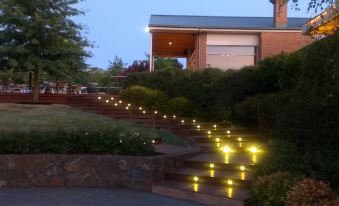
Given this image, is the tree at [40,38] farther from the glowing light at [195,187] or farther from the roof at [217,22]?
the glowing light at [195,187]

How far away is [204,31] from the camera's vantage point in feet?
87.6

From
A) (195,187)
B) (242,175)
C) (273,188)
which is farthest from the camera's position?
(242,175)

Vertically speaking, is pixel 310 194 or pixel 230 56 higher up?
pixel 230 56

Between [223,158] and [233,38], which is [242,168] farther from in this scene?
[233,38]

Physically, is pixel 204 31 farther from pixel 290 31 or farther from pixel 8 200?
pixel 8 200

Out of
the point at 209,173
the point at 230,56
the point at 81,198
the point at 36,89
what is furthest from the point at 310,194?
the point at 230,56

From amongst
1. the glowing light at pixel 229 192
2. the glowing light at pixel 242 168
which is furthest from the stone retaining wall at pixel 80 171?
the glowing light at pixel 229 192

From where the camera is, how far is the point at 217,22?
2834 cm

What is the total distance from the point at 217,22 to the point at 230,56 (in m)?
2.13

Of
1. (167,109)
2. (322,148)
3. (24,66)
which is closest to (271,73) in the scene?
(167,109)

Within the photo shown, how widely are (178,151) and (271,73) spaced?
449cm

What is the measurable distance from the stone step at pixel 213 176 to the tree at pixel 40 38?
1176 cm

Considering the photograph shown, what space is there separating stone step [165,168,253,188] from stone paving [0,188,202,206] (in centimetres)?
79

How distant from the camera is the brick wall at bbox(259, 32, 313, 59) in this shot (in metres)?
26.8
